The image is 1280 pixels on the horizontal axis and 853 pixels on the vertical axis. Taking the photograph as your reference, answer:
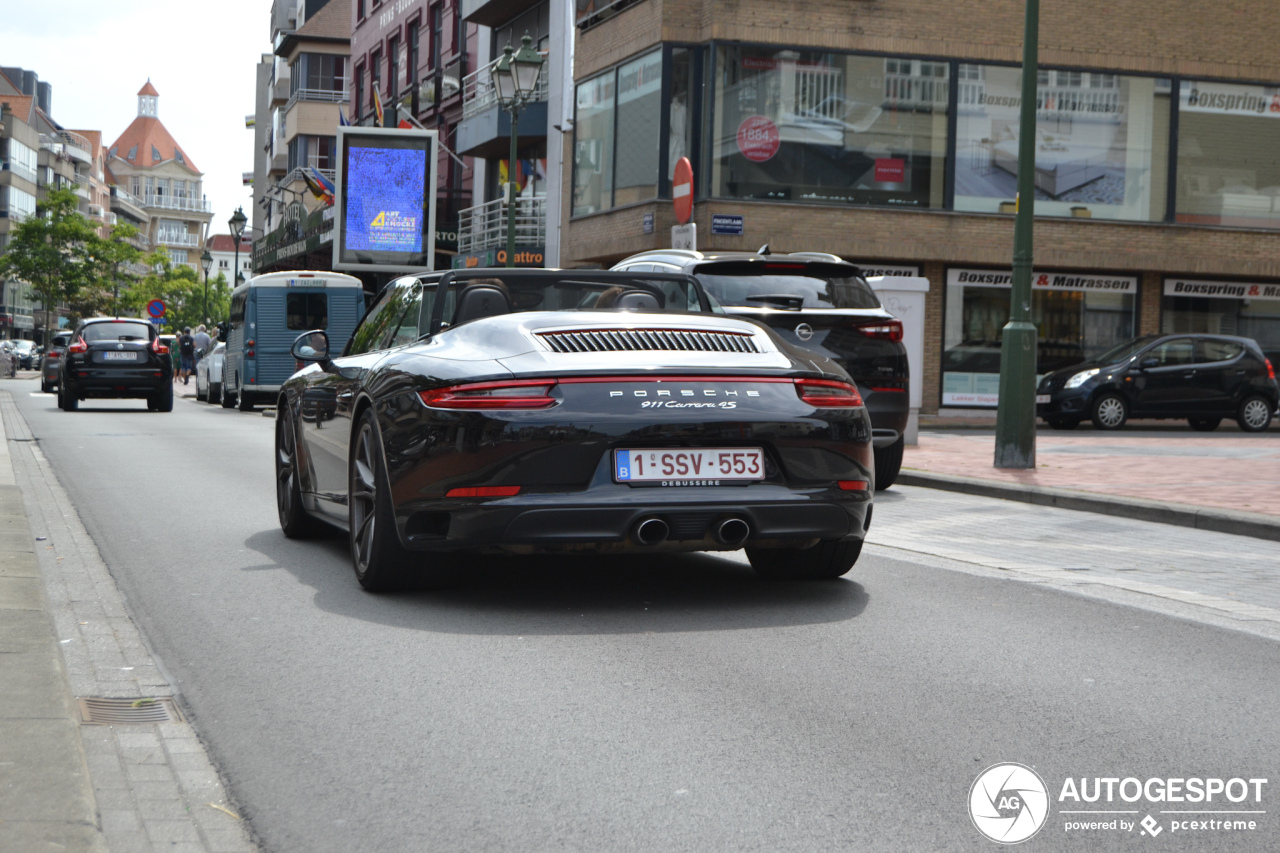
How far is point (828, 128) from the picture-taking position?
1051 inches

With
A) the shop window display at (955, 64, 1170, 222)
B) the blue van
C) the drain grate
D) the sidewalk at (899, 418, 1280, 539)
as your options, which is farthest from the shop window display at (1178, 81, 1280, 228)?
the drain grate

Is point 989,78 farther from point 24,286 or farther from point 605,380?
point 24,286

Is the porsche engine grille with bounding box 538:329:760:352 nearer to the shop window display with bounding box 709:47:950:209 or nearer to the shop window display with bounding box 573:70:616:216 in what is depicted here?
the shop window display with bounding box 709:47:950:209

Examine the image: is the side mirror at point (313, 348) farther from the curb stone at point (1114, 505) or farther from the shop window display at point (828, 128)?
the shop window display at point (828, 128)

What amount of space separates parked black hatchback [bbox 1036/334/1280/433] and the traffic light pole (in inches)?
384

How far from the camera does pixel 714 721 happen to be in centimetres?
443

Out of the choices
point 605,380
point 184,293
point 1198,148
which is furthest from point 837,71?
point 184,293

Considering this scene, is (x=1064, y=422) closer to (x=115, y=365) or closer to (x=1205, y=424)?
(x=1205, y=424)

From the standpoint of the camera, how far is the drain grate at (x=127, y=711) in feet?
14.7

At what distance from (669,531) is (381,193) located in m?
30.2

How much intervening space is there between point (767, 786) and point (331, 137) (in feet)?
199

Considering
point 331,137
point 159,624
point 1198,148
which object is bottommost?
point 159,624

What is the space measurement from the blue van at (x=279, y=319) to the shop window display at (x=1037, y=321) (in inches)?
432

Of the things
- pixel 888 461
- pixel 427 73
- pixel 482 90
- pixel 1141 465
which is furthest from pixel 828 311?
pixel 427 73
